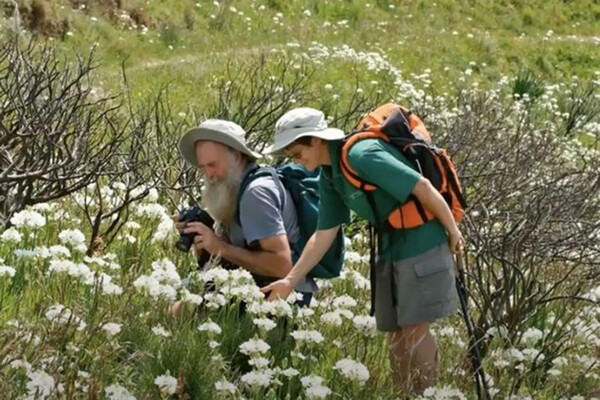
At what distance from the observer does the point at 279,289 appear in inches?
192

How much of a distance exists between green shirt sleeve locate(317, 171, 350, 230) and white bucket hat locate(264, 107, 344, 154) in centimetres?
26

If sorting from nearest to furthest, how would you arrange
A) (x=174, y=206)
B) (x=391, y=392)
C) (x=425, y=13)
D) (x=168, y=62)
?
1. (x=391, y=392)
2. (x=174, y=206)
3. (x=168, y=62)
4. (x=425, y=13)

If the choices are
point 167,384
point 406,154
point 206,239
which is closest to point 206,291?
point 206,239

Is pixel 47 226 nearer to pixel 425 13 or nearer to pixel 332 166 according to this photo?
pixel 332 166

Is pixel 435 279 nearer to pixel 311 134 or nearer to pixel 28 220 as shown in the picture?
pixel 311 134

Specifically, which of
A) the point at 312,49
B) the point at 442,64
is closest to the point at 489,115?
the point at 312,49

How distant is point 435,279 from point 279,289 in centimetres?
66

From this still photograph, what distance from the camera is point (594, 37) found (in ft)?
87.7

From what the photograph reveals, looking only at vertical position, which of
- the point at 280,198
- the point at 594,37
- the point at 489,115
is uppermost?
the point at 280,198

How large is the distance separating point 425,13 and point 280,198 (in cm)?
2171

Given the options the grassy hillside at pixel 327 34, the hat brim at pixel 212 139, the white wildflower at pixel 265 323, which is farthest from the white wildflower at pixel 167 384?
the grassy hillside at pixel 327 34

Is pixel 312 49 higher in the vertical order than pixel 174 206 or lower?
lower

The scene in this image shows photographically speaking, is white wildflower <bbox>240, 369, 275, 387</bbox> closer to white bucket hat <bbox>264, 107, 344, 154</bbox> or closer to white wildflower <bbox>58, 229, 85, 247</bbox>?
white bucket hat <bbox>264, 107, 344, 154</bbox>

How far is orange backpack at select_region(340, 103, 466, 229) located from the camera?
4.66 m
